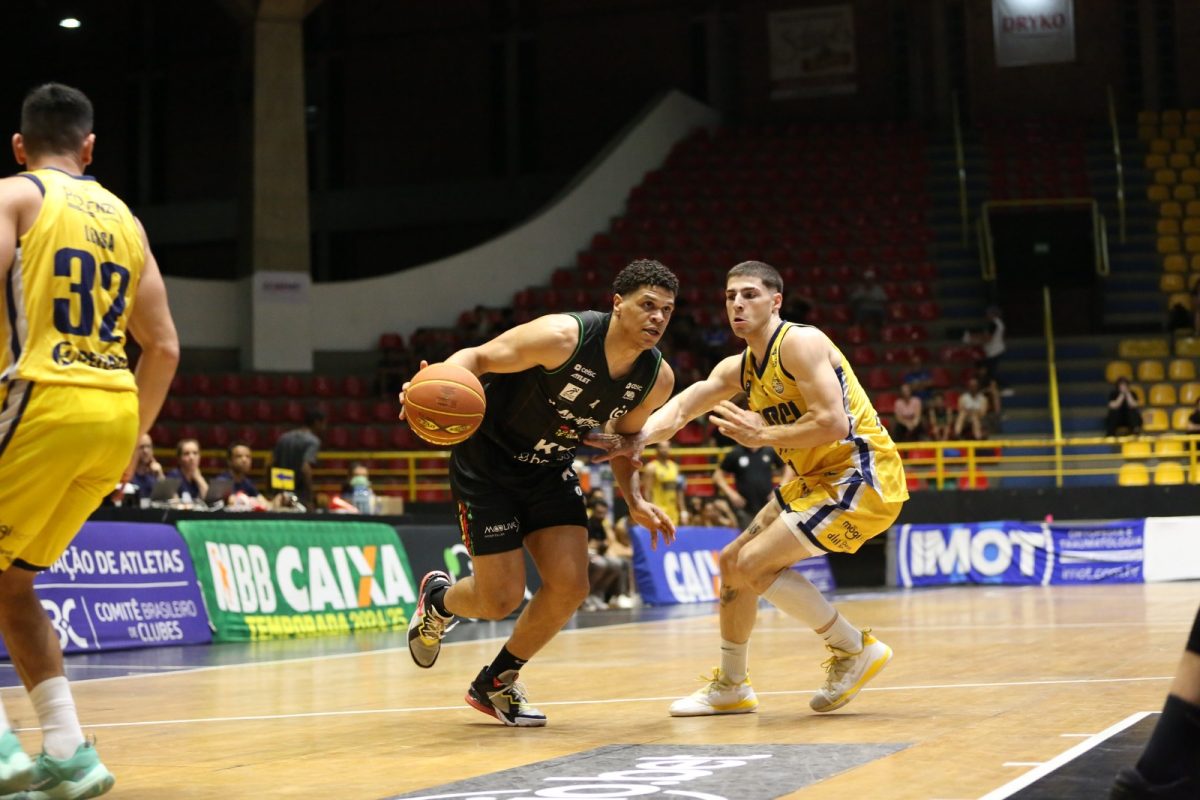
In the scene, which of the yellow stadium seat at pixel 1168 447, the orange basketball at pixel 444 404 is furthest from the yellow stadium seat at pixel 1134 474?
the orange basketball at pixel 444 404

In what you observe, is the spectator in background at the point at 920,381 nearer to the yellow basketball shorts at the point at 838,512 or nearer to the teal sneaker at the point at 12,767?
the yellow basketball shorts at the point at 838,512

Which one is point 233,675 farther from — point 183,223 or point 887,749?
point 183,223

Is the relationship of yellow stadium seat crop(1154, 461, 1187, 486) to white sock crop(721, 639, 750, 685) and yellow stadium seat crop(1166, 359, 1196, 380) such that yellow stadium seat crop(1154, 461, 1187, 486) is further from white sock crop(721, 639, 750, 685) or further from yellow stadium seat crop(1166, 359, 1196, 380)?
white sock crop(721, 639, 750, 685)

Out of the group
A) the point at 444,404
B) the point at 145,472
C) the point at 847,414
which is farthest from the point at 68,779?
the point at 145,472

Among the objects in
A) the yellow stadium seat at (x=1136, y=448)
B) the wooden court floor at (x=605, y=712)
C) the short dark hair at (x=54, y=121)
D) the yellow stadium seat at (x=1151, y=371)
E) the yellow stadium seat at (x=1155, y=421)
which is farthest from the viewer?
the yellow stadium seat at (x=1151, y=371)

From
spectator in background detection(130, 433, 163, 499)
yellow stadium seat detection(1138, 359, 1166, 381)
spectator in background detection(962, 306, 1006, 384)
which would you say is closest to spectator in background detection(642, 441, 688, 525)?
spectator in background detection(130, 433, 163, 499)

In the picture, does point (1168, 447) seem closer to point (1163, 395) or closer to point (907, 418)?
point (1163, 395)

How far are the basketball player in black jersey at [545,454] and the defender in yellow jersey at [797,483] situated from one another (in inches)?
10.5

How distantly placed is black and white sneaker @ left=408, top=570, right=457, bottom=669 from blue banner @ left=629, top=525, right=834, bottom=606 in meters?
9.56

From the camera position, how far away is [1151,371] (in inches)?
940

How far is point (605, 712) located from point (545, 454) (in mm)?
1140

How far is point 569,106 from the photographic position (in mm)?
33250

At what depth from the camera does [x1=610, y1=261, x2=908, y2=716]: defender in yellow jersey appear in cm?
629

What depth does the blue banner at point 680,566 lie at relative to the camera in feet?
55.9
